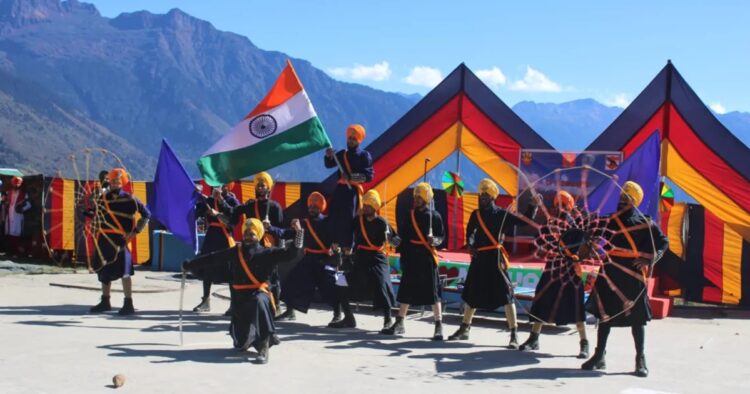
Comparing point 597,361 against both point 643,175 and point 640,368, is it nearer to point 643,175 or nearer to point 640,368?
point 640,368

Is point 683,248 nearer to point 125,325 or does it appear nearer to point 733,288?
point 733,288

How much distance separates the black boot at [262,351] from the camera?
24.7 feet

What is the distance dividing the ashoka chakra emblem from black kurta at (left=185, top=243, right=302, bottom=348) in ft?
9.36

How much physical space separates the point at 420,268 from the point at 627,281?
249 centimetres

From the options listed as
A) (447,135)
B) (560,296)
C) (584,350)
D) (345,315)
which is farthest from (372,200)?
(447,135)

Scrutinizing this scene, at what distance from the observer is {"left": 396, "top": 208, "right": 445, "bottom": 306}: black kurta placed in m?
9.50

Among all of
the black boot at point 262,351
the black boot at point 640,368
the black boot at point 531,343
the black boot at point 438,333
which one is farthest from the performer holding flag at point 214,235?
the black boot at point 640,368

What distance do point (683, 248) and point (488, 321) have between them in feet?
13.0

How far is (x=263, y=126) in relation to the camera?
35.3ft

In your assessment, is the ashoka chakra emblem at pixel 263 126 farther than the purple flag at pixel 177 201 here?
No

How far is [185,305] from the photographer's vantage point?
1166 cm

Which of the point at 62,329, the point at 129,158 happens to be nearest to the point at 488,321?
the point at 62,329

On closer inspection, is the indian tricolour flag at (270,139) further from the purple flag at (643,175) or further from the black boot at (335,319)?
the purple flag at (643,175)

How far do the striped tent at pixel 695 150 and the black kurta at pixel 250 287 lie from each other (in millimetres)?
6584
